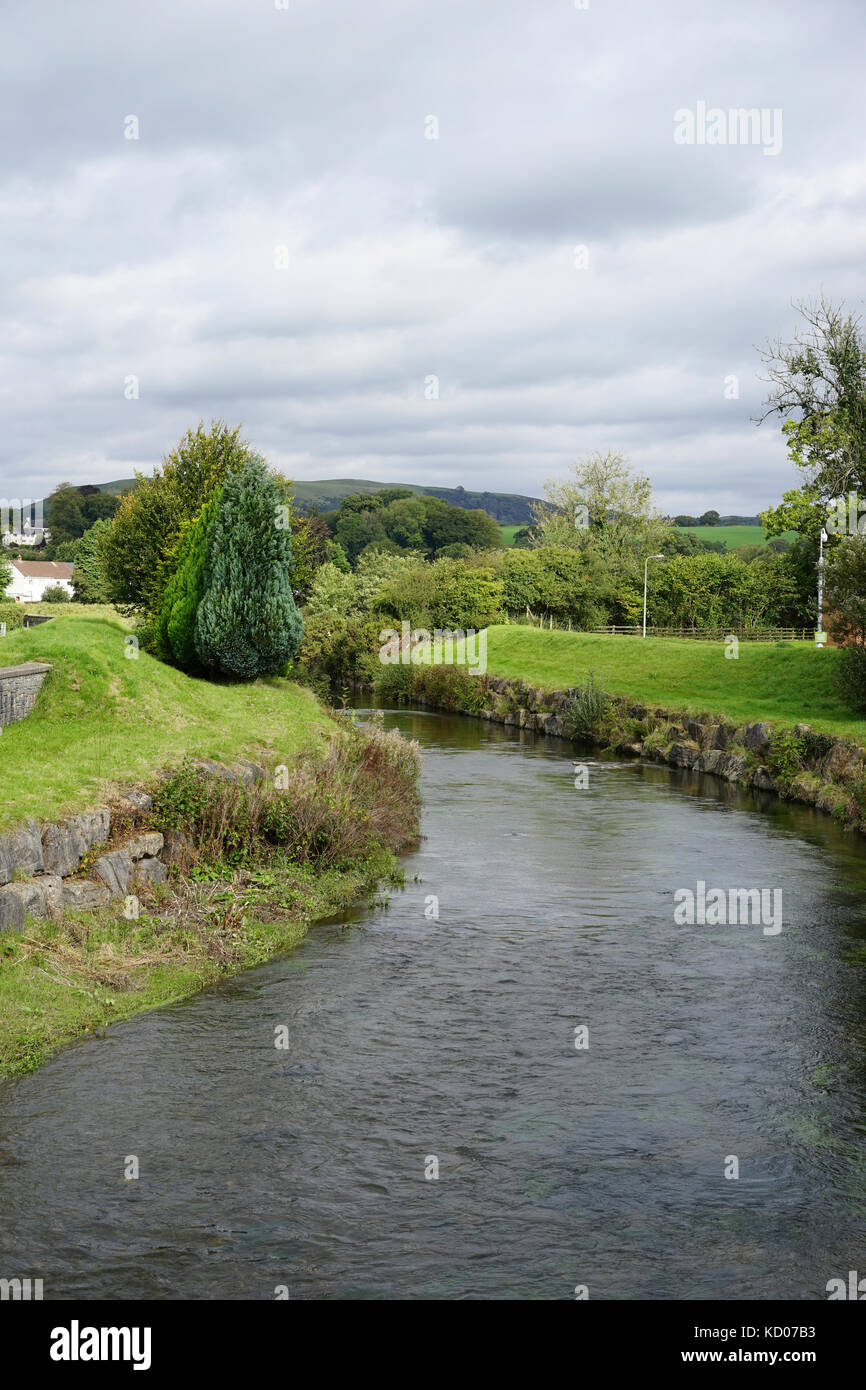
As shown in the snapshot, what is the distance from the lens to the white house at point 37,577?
14300 cm

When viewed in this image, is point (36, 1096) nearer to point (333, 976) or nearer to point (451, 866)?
point (333, 976)

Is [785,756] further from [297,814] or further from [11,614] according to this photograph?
[11,614]

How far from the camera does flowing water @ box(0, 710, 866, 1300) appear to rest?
7770 mm

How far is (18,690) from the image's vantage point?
1820 centimetres

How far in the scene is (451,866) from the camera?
20188 millimetres

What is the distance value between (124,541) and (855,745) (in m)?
26.4

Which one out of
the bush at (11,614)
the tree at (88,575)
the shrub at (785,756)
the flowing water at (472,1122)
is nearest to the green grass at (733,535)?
the tree at (88,575)

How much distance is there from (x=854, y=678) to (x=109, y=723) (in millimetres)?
21202

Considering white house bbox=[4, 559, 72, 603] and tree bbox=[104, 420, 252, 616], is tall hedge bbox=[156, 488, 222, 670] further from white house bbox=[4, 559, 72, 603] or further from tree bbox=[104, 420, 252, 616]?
white house bbox=[4, 559, 72, 603]

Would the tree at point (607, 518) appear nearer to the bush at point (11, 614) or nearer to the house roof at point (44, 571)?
the bush at point (11, 614)

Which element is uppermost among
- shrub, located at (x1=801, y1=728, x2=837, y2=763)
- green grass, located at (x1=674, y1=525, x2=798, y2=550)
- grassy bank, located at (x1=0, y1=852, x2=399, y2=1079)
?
green grass, located at (x1=674, y1=525, x2=798, y2=550)

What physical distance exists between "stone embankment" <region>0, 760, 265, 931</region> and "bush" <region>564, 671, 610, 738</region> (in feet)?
91.0

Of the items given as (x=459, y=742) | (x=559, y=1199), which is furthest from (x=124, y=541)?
(x=559, y=1199)

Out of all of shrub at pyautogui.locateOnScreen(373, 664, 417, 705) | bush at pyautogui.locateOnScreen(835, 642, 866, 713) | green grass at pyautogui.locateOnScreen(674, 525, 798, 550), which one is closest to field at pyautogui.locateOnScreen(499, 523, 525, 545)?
green grass at pyautogui.locateOnScreen(674, 525, 798, 550)
